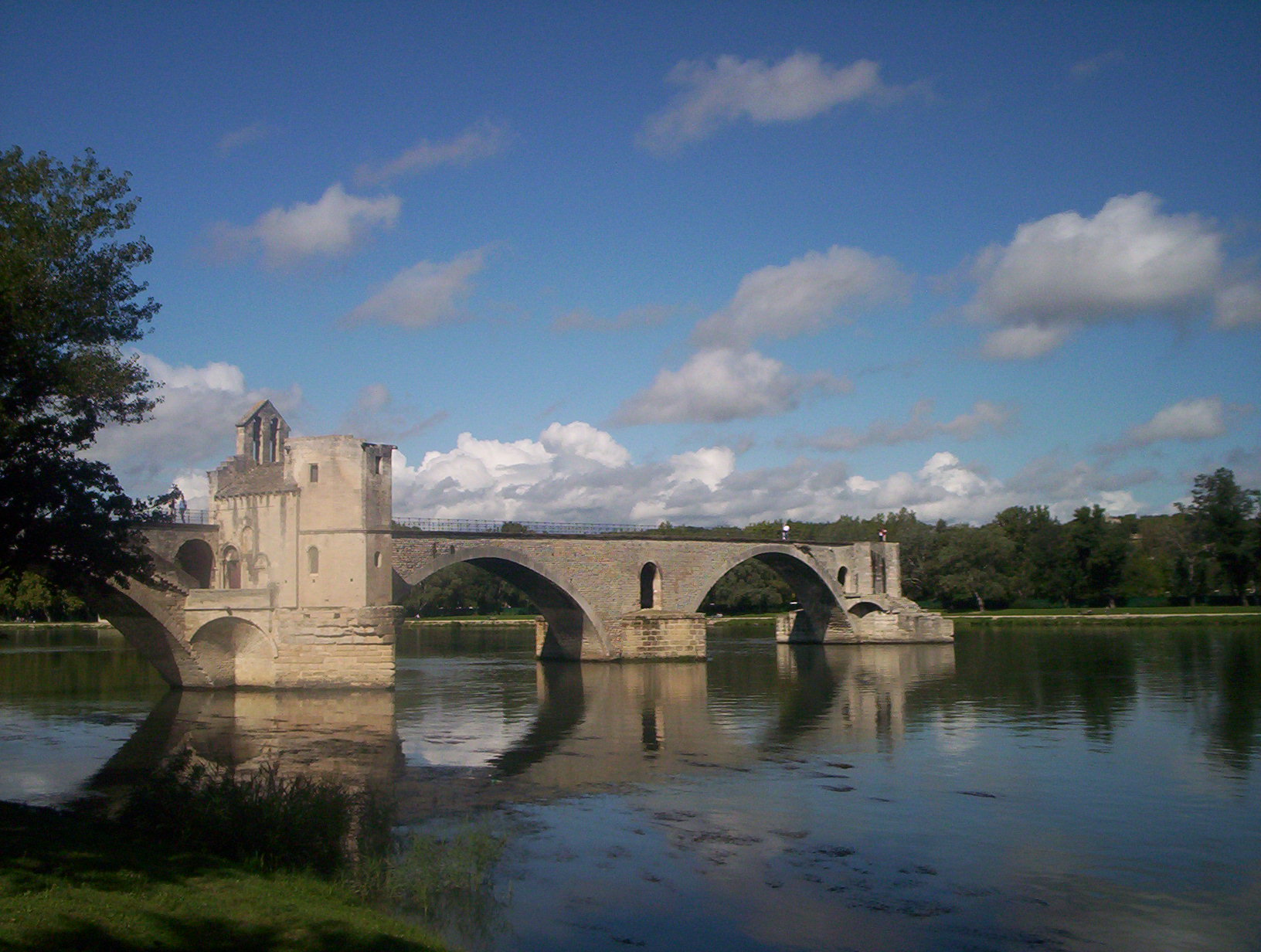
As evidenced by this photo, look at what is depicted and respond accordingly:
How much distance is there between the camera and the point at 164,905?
8.12m

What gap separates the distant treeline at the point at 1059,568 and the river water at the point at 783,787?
114 feet

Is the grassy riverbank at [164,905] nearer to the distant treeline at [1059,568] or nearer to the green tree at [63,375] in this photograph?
the green tree at [63,375]

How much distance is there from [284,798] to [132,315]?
7043 millimetres

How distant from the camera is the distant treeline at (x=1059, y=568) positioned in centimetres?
6769

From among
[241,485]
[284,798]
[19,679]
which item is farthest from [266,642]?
[284,798]

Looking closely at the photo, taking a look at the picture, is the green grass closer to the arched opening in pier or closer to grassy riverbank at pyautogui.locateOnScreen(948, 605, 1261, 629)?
grassy riverbank at pyautogui.locateOnScreen(948, 605, 1261, 629)

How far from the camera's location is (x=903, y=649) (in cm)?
5097

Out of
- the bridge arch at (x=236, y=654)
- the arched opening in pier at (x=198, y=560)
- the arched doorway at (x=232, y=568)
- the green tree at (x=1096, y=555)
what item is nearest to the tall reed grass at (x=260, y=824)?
the bridge arch at (x=236, y=654)

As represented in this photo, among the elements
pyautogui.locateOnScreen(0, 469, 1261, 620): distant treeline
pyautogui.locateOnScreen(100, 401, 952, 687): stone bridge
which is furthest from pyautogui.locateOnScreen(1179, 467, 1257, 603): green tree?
pyautogui.locateOnScreen(100, 401, 952, 687): stone bridge

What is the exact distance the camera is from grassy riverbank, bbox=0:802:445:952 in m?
Result: 7.30

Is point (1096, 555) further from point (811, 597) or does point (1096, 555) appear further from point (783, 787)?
point (783, 787)

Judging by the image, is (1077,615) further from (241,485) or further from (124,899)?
(124,899)

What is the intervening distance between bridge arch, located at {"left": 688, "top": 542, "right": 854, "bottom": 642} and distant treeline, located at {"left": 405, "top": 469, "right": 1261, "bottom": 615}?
1112cm

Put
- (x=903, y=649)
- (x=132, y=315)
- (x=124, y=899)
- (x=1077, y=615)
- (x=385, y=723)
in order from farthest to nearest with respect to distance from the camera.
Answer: (x=1077, y=615), (x=903, y=649), (x=385, y=723), (x=132, y=315), (x=124, y=899)
